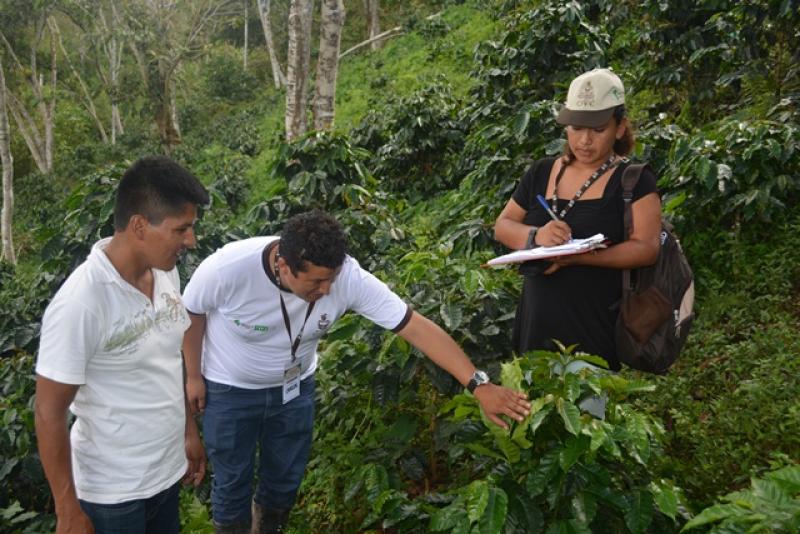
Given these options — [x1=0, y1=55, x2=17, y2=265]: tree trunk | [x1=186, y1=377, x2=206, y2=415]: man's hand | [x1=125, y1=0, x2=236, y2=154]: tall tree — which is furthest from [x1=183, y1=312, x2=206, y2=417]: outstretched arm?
[x1=125, y1=0, x2=236, y2=154]: tall tree

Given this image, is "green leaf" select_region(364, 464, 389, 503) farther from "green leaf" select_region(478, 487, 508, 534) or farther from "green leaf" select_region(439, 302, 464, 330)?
"green leaf" select_region(478, 487, 508, 534)

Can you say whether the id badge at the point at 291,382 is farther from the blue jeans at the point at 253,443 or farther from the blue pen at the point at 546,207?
the blue pen at the point at 546,207

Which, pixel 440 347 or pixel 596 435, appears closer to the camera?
pixel 596 435

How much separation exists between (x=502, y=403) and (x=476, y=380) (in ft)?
0.75

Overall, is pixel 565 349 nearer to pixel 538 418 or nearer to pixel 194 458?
pixel 538 418

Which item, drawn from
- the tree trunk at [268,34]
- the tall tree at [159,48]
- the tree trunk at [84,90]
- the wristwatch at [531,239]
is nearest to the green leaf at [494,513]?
the wristwatch at [531,239]

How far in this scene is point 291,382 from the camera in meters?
2.96

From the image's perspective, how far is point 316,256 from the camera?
238 cm

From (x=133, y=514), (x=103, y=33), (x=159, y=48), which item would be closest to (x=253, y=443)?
(x=133, y=514)

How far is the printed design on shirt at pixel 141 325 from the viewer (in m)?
2.08

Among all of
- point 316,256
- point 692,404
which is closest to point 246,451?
point 316,256

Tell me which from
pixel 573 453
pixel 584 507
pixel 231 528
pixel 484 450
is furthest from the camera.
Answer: pixel 231 528

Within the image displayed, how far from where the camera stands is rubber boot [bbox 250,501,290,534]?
326 cm

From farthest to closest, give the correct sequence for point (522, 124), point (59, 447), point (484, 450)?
point (522, 124) < point (484, 450) < point (59, 447)
